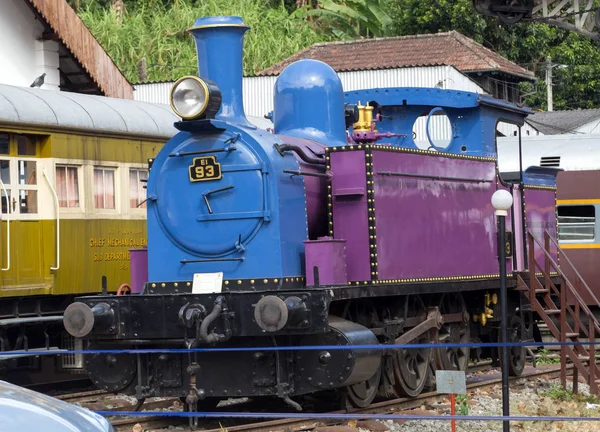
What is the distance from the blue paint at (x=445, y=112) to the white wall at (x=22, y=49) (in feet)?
27.5

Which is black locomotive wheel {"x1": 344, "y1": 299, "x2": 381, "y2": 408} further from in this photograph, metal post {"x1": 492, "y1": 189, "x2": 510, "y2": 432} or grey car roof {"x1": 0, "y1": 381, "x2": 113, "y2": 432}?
grey car roof {"x1": 0, "y1": 381, "x2": 113, "y2": 432}

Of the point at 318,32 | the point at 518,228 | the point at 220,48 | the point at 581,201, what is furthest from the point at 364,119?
the point at 318,32

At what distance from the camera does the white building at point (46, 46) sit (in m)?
19.0

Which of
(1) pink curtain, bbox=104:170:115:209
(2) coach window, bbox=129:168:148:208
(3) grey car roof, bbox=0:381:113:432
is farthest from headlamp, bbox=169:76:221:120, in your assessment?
(3) grey car roof, bbox=0:381:113:432

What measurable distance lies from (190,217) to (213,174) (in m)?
0.46

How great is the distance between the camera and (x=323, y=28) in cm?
4438

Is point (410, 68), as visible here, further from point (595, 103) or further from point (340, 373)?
point (340, 373)

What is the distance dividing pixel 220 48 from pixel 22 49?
33.3ft

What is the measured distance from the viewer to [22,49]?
19.2 metres

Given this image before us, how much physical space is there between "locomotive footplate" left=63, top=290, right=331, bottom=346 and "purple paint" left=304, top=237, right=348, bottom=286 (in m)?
0.38

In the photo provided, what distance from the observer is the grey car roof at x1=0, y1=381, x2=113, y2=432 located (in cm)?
427

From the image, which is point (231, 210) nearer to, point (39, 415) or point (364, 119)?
point (364, 119)

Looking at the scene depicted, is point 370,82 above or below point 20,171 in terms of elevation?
above

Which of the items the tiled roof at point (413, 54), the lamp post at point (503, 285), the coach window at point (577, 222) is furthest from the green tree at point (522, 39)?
the lamp post at point (503, 285)
